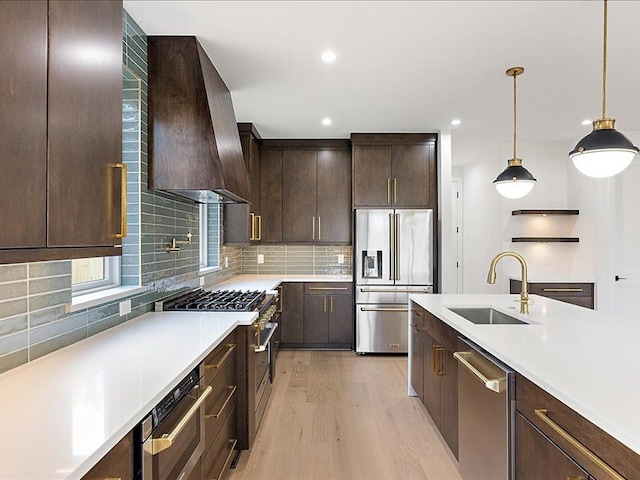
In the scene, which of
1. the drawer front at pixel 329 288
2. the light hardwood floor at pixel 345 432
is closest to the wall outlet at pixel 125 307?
the light hardwood floor at pixel 345 432

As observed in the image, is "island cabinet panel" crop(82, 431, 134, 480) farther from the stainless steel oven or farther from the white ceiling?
the white ceiling

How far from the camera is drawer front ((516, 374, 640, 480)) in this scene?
1.03 m

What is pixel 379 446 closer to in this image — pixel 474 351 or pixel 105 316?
pixel 474 351

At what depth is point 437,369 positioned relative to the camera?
267 cm

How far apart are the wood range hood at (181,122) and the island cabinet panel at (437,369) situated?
168cm

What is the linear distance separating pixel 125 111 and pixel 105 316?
1.20m

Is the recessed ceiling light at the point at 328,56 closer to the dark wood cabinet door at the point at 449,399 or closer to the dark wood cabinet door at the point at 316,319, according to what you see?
the dark wood cabinet door at the point at 449,399

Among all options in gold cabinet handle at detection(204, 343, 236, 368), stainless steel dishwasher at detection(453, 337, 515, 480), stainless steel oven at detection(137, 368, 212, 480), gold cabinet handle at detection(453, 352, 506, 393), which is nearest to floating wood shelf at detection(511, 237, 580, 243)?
stainless steel dishwasher at detection(453, 337, 515, 480)

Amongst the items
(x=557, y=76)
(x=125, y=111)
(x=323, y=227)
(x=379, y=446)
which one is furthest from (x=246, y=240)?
(x=557, y=76)

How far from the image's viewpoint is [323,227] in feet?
17.0

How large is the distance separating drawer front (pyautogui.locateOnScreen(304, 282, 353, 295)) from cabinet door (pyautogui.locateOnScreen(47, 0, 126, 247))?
3496 mm

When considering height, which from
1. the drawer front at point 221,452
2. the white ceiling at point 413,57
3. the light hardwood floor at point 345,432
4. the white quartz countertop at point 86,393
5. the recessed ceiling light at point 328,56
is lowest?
the light hardwood floor at point 345,432

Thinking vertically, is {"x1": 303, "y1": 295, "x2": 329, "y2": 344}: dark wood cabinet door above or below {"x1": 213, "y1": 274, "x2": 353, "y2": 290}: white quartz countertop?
below

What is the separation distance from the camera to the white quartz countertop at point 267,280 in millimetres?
4063
